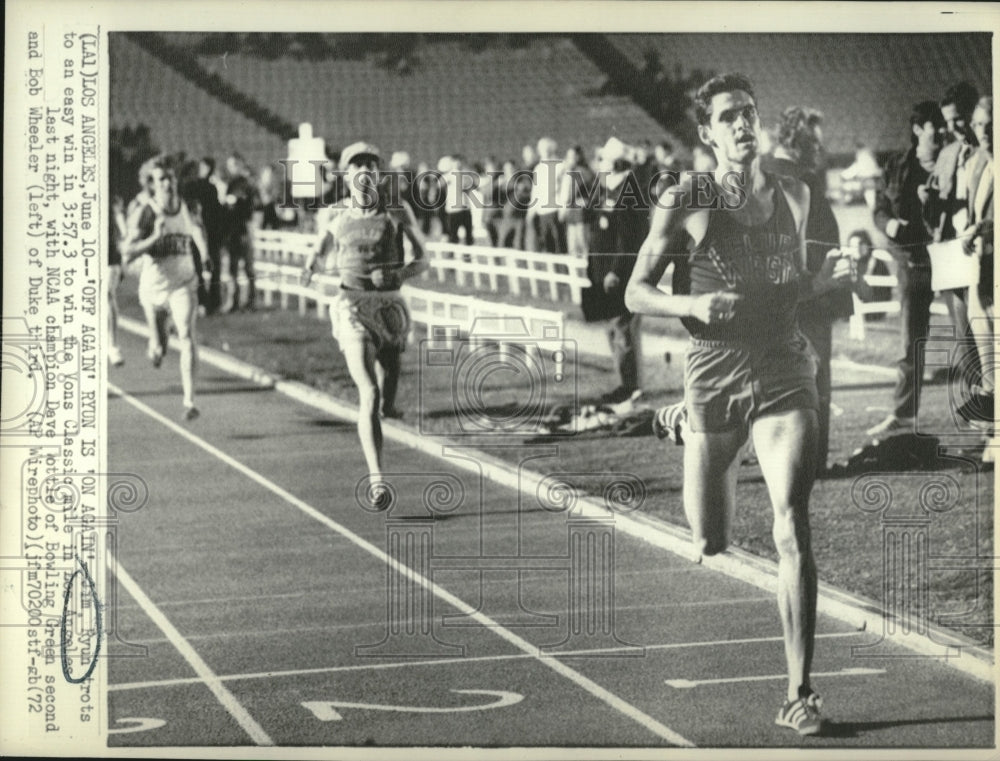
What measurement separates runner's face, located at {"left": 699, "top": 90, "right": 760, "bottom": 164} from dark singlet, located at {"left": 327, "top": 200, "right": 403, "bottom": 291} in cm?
132

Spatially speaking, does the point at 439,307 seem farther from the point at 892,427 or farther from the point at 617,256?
the point at 892,427

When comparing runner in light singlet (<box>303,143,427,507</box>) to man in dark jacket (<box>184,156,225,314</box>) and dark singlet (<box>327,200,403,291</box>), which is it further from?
man in dark jacket (<box>184,156,225,314</box>)

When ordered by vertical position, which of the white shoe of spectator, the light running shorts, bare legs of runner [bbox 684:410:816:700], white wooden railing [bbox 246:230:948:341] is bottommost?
bare legs of runner [bbox 684:410:816:700]

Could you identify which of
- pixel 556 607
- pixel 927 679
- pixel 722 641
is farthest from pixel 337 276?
pixel 927 679

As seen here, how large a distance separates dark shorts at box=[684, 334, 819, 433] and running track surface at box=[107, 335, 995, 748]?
64 centimetres

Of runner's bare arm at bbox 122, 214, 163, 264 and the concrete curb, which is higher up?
runner's bare arm at bbox 122, 214, 163, 264

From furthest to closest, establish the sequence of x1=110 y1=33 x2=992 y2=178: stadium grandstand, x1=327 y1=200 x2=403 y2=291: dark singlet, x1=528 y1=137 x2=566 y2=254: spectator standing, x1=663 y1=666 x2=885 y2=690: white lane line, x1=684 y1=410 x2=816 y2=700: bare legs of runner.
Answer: x1=327 y1=200 x2=403 y2=291: dark singlet
x1=528 y1=137 x2=566 y2=254: spectator standing
x1=110 y1=33 x2=992 y2=178: stadium grandstand
x1=663 y1=666 x2=885 y2=690: white lane line
x1=684 y1=410 x2=816 y2=700: bare legs of runner

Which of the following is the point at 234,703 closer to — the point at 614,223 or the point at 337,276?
the point at 337,276

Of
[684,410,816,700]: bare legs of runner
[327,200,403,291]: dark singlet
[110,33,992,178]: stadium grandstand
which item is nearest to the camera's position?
[684,410,816,700]: bare legs of runner

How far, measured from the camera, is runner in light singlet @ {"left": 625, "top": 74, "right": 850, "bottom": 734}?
24.6 feet

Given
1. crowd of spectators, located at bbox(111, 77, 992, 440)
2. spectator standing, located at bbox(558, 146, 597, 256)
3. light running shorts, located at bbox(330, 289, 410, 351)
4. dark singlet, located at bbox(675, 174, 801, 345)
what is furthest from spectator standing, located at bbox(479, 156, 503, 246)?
dark singlet, located at bbox(675, 174, 801, 345)

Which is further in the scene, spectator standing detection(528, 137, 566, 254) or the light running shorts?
the light running shorts

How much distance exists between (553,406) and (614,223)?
76cm

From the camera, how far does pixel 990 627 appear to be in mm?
7723
